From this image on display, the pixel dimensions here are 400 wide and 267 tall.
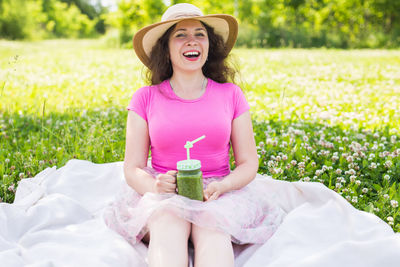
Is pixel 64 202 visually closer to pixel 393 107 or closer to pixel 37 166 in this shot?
pixel 37 166

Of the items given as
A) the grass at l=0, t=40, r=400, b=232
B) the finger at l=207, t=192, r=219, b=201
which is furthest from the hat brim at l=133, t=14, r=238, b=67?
the finger at l=207, t=192, r=219, b=201

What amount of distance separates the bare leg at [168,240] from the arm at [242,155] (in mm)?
374

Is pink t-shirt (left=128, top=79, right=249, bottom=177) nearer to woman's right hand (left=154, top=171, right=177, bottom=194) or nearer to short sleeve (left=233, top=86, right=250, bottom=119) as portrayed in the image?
short sleeve (left=233, top=86, right=250, bottom=119)

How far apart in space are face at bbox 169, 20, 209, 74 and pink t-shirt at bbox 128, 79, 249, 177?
21 centimetres

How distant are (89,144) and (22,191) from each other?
1129 mm

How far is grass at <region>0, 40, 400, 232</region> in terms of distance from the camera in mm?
3385

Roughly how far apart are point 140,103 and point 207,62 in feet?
1.94

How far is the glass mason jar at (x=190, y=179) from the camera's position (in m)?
2.02

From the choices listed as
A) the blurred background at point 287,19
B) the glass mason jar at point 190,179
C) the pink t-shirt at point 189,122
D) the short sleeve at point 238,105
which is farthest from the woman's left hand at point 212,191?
the blurred background at point 287,19

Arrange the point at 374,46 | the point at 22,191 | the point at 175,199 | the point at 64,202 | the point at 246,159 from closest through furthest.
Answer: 1. the point at 175,199
2. the point at 246,159
3. the point at 64,202
4. the point at 22,191
5. the point at 374,46

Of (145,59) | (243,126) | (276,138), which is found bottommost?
(276,138)

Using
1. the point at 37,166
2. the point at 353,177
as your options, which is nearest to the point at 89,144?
the point at 37,166

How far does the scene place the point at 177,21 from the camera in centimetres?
256

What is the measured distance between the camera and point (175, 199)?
7.03ft
